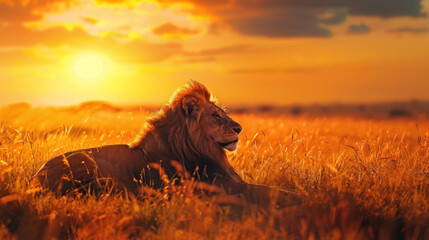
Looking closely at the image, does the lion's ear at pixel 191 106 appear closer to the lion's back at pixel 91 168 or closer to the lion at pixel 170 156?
the lion at pixel 170 156

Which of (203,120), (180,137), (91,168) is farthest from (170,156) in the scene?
(91,168)

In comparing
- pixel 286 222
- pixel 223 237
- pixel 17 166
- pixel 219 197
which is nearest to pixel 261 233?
pixel 223 237

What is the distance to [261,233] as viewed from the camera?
4.24 m

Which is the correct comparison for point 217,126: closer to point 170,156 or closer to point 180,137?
point 180,137

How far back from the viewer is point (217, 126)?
600cm

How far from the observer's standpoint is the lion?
5.55 meters

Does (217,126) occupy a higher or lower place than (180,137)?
higher

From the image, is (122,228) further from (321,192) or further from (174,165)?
(321,192)

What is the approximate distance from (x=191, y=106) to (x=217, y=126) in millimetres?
413

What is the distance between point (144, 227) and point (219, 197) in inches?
35.4

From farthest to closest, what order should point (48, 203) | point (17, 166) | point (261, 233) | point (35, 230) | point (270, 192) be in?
point (17, 166)
point (270, 192)
point (48, 203)
point (35, 230)
point (261, 233)

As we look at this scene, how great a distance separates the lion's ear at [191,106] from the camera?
5832 millimetres

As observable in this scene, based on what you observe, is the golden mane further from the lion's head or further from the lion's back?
the lion's back

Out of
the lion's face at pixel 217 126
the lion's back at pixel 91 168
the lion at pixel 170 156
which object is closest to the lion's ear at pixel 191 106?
the lion at pixel 170 156
